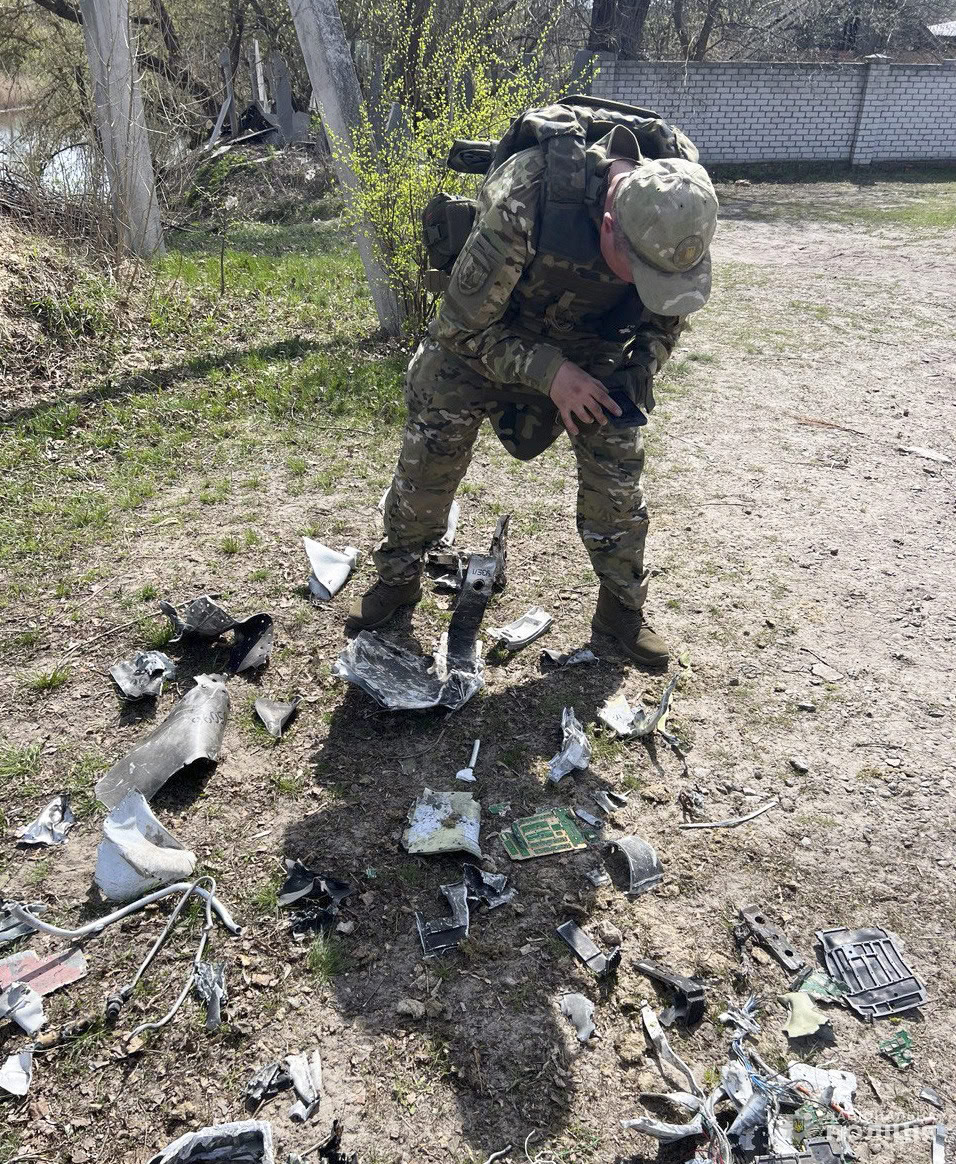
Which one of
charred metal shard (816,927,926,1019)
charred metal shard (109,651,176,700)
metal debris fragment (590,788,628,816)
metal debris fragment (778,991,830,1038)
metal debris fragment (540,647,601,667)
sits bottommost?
metal debris fragment (778,991,830,1038)

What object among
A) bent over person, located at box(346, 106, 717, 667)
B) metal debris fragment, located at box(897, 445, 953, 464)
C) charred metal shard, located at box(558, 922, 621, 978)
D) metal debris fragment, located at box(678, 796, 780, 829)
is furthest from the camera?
metal debris fragment, located at box(897, 445, 953, 464)

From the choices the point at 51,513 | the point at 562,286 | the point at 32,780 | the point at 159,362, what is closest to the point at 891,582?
the point at 562,286

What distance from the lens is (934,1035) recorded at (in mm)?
2207

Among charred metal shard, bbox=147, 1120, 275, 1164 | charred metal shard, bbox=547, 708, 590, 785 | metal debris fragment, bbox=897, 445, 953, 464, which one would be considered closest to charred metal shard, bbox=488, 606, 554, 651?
charred metal shard, bbox=547, 708, 590, 785

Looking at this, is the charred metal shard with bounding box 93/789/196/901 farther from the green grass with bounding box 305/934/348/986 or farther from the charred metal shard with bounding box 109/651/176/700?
the charred metal shard with bounding box 109/651/176/700

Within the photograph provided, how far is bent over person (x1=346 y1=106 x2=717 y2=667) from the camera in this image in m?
2.54

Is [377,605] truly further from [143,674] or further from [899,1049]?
[899,1049]

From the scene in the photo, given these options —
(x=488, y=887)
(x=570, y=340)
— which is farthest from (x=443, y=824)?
(x=570, y=340)

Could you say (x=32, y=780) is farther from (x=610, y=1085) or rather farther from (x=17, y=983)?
(x=610, y=1085)

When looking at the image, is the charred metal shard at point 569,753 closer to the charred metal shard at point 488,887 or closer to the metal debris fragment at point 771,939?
the charred metal shard at point 488,887

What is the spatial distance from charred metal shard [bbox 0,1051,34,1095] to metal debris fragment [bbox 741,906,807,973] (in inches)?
76.5

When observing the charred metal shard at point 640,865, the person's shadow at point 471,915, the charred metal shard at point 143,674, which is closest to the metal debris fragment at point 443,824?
the person's shadow at point 471,915

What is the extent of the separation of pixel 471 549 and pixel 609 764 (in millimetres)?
1519

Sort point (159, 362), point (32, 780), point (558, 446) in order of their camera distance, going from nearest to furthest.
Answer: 1. point (32, 780)
2. point (558, 446)
3. point (159, 362)
